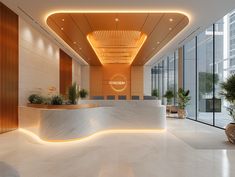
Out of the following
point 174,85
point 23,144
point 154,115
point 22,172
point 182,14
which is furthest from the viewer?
point 174,85

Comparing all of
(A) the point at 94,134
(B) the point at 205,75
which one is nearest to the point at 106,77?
(B) the point at 205,75

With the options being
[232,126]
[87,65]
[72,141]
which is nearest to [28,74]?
[72,141]

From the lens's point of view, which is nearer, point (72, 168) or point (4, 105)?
point (72, 168)

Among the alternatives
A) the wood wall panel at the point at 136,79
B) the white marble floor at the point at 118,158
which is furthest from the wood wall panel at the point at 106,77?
the white marble floor at the point at 118,158

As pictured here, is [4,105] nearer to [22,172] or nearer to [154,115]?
[22,172]

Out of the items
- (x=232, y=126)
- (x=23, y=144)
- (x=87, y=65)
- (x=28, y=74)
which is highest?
(x=87, y=65)

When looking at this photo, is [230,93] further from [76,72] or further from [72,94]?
[76,72]

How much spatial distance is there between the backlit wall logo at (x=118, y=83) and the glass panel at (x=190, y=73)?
22.2 ft

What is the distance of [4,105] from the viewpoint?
7.15 m

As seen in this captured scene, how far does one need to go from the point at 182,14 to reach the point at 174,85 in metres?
9.22

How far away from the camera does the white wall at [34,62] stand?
840 centimetres

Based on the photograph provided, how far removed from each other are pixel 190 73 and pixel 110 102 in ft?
21.2

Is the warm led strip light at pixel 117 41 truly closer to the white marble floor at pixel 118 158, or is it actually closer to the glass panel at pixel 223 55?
the glass panel at pixel 223 55

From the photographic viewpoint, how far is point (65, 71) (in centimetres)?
1418
